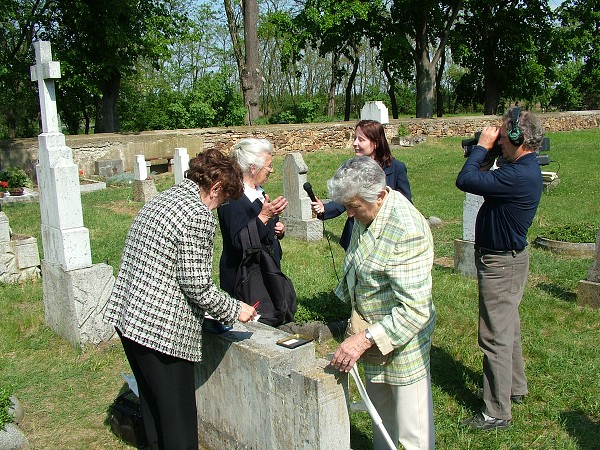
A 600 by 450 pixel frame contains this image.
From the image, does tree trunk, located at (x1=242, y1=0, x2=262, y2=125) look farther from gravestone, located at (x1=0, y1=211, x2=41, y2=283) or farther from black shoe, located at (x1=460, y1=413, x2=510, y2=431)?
black shoe, located at (x1=460, y1=413, x2=510, y2=431)

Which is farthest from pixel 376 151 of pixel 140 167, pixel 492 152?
pixel 140 167

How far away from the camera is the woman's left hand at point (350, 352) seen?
2.74 m

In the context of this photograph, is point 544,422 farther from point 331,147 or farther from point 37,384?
point 331,147

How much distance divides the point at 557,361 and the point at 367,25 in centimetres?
2437

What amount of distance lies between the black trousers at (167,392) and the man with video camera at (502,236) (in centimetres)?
181

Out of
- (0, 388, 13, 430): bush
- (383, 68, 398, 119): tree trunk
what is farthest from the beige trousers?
(383, 68, 398, 119): tree trunk

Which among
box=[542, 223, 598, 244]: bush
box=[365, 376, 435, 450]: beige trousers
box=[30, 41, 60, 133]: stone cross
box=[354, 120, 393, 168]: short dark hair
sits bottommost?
box=[542, 223, 598, 244]: bush

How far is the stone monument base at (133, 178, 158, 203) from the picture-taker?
12805 millimetres

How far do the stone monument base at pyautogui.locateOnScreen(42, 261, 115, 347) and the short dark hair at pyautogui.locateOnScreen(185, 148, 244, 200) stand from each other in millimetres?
2697

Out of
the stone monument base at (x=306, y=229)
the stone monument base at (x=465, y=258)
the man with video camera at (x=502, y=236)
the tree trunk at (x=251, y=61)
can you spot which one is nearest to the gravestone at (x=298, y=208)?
the stone monument base at (x=306, y=229)

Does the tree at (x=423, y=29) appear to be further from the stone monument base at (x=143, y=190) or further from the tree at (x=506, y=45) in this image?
the stone monument base at (x=143, y=190)

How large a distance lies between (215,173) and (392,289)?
39.7 inches

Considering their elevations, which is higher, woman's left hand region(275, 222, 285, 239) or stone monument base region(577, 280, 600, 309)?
woman's left hand region(275, 222, 285, 239)

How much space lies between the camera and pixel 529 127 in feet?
11.6
